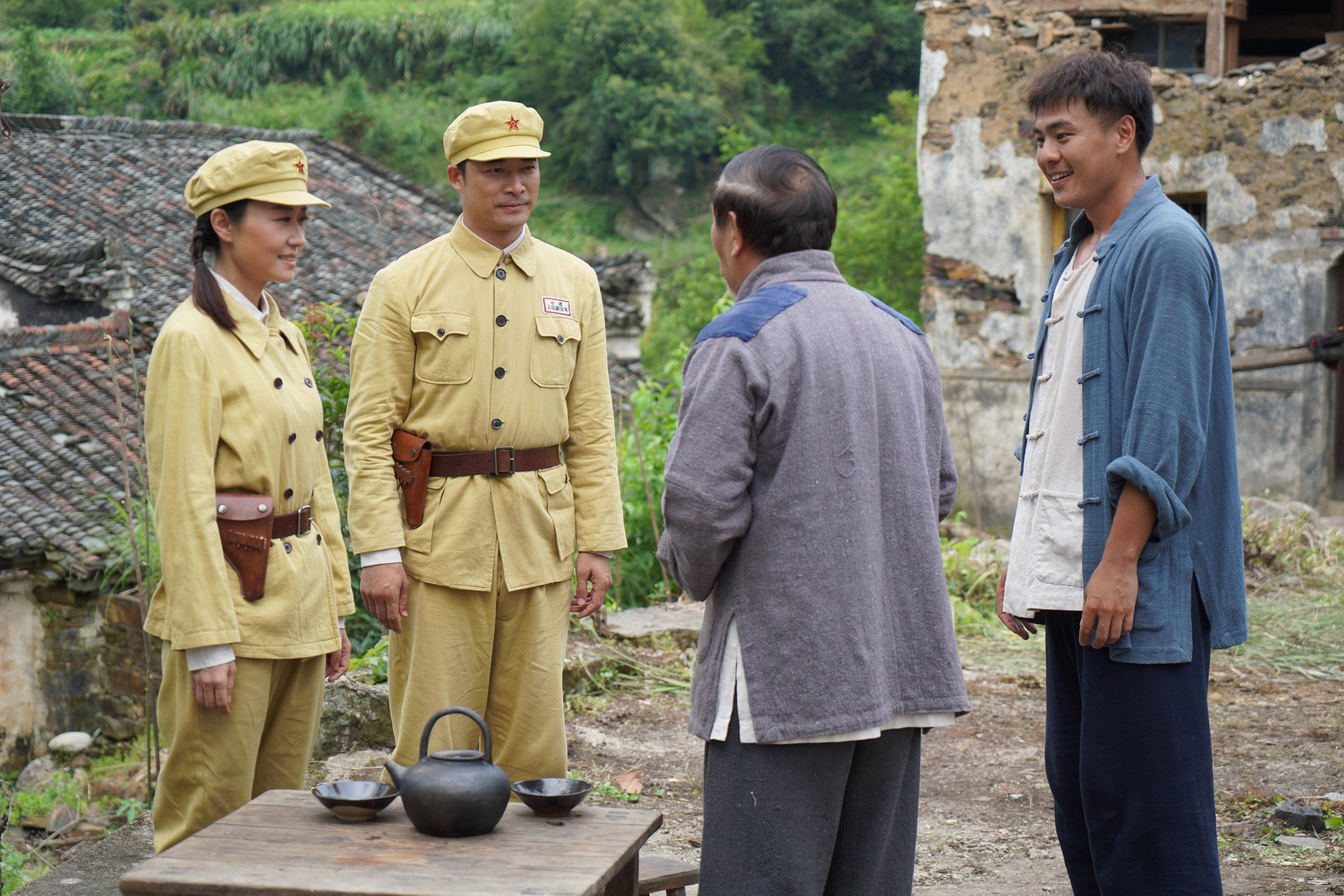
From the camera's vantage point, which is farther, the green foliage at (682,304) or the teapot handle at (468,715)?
the green foliage at (682,304)

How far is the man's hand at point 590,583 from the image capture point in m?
3.38

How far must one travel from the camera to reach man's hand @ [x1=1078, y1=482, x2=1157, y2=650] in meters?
2.36

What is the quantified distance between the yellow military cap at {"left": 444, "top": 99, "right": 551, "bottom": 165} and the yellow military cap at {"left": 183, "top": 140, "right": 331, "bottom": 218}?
44 cm

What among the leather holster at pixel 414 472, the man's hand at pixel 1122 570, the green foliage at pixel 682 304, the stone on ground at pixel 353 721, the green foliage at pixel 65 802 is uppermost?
the green foliage at pixel 682 304

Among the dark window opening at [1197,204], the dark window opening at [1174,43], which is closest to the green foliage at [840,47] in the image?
the dark window opening at [1174,43]

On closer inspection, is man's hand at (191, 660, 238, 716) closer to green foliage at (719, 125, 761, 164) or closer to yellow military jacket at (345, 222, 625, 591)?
yellow military jacket at (345, 222, 625, 591)

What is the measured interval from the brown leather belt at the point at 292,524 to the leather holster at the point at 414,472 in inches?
11.4

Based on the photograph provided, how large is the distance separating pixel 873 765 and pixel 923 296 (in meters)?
9.24

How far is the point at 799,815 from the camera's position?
2191mm

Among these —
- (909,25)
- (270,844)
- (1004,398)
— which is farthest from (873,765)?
(909,25)

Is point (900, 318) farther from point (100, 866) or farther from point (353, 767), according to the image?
point (353, 767)

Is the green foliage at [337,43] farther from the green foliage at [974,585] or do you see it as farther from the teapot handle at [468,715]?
the teapot handle at [468,715]

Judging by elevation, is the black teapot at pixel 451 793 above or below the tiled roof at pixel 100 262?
below

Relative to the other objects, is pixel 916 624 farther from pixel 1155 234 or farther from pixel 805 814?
pixel 1155 234
